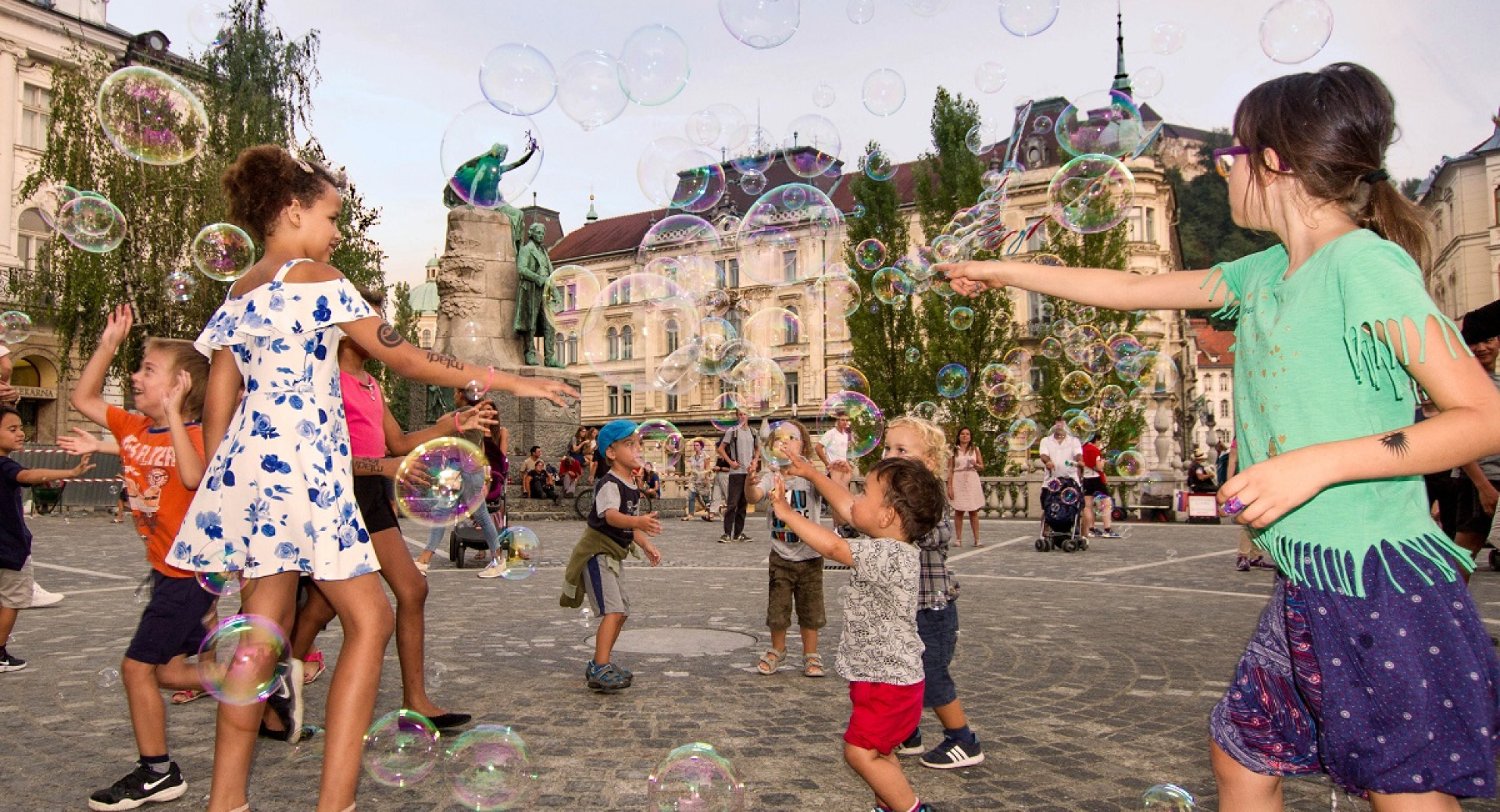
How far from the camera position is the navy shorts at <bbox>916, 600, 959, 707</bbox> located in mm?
3742

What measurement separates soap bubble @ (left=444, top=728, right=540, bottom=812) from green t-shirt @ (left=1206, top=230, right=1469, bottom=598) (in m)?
2.28

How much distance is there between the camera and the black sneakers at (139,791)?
122 inches

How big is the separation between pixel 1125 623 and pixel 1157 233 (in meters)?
45.4

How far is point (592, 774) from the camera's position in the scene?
346 cm

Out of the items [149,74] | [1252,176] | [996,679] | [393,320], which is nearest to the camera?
[1252,176]

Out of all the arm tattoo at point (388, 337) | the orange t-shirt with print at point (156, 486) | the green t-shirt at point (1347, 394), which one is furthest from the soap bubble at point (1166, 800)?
the orange t-shirt with print at point (156, 486)

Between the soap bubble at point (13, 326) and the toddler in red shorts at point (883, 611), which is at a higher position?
the soap bubble at point (13, 326)

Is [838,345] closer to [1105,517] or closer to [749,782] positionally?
[1105,517]

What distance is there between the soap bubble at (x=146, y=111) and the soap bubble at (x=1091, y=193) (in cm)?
572

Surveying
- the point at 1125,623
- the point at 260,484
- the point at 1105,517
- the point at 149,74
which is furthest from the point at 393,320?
the point at 260,484

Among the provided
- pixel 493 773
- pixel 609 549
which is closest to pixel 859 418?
pixel 609 549

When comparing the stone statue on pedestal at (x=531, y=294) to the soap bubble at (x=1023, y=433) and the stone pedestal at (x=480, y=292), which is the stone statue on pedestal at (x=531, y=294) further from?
the soap bubble at (x=1023, y=433)

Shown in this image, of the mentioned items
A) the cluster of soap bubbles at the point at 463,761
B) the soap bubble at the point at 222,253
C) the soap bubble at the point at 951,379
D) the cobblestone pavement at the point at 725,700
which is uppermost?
the soap bubble at the point at 222,253

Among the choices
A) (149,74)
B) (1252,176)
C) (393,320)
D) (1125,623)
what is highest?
(393,320)
